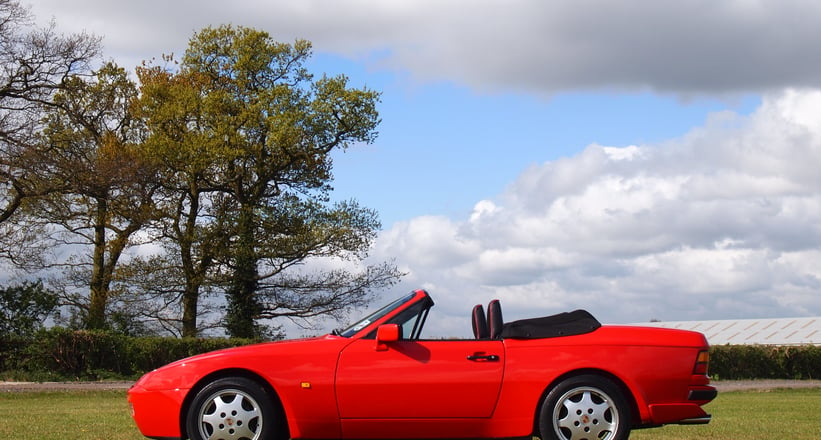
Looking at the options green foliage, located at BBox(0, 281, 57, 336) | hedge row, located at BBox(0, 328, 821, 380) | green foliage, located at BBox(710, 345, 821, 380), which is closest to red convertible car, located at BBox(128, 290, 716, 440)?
hedge row, located at BBox(0, 328, 821, 380)

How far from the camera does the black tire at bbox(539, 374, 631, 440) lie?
757 centimetres

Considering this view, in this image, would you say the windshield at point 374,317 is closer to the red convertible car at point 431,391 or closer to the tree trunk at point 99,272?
the red convertible car at point 431,391

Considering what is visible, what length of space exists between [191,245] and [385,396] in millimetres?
34169

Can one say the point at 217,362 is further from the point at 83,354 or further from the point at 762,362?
the point at 762,362

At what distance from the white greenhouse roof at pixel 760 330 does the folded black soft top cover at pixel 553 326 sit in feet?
121

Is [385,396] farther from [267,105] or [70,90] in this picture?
[267,105]

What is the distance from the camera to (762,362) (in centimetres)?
3753

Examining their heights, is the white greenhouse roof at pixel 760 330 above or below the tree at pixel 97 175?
below

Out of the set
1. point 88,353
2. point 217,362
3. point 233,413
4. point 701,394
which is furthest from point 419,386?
point 88,353

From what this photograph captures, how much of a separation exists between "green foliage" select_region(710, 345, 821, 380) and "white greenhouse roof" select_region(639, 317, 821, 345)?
10.3 feet

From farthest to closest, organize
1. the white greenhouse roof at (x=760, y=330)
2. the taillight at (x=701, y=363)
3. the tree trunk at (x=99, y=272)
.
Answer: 1. the white greenhouse roof at (x=760, y=330)
2. the tree trunk at (x=99, y=272)
3. the taillight at (x=701, y=363)

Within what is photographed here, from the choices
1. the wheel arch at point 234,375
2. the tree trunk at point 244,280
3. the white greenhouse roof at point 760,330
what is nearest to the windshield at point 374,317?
the wheel arch at point 234,375

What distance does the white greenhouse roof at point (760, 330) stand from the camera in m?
43.4

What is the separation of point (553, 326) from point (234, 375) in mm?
2712
